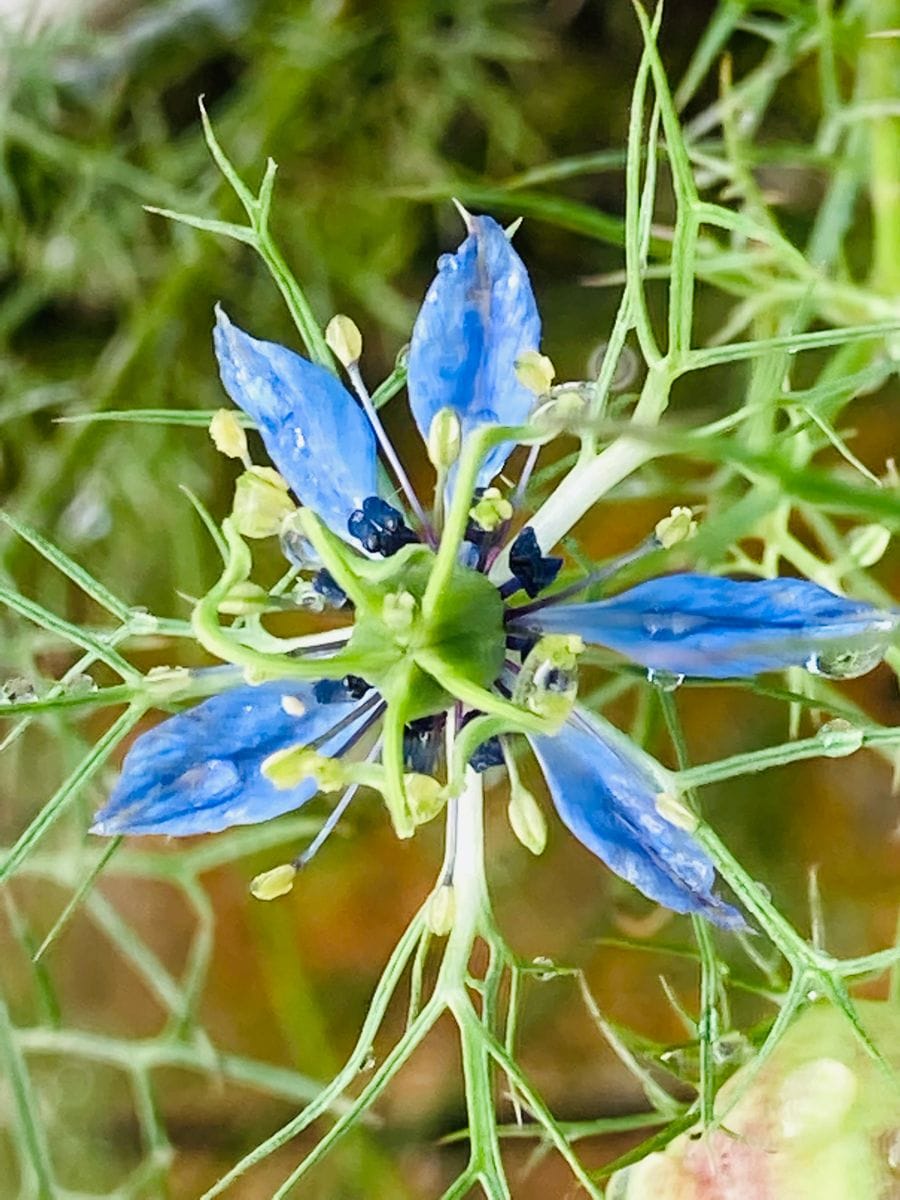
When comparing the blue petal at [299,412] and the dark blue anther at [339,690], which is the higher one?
the blue petal at [299,412]

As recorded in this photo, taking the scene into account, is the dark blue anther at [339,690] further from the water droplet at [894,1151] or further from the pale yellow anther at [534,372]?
the water droplet at [894,1151]

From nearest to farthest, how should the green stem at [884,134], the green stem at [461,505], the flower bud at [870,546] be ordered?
the green stem at [461,505] → the flower bud at [870,546] → the green stem at [884,134]

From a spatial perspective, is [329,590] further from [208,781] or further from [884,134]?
[884,134]

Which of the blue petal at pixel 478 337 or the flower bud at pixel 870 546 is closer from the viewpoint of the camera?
the blue petal at pixel 478 337

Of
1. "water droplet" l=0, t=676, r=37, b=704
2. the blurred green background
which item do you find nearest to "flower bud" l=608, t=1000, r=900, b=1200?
"water droplet" l=0, t=676, r=37, b=704

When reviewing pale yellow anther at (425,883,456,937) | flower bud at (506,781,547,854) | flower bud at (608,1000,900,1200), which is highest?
flower bud at (506,781,547,854)

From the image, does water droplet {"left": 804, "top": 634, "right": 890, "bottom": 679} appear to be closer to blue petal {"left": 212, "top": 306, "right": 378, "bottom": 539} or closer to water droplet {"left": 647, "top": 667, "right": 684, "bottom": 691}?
water droplet {"left": 647, "top": 667, "right": 684, "bottom": 691}

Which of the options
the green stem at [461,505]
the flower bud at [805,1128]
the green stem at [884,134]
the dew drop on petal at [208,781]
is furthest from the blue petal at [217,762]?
the green stem at [884,134]
